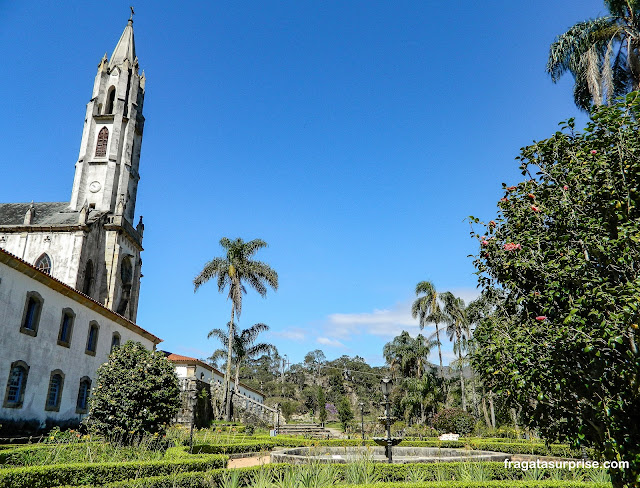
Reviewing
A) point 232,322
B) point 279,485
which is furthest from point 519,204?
point 232,322

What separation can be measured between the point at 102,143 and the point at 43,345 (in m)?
26.7

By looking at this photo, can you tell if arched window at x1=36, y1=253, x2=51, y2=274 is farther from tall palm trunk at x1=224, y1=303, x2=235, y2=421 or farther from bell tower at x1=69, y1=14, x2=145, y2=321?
tall palm trunk at x1=224, y1=303, x2=235, y2=421

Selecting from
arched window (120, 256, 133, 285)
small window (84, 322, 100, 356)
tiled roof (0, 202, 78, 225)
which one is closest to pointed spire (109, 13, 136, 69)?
tiled roof (0, 202, 78, 225)

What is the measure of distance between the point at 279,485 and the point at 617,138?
304 inches

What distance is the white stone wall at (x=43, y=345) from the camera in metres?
16.8

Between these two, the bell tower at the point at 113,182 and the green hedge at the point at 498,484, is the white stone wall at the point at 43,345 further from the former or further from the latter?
the green hedge at the point at 498,484

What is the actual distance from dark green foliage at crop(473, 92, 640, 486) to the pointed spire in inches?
1812

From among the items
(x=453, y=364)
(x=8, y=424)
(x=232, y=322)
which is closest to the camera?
(x=8, y=424)

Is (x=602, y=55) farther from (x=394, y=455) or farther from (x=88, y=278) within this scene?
(x=88, y=278)

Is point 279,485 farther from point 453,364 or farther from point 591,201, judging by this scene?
point 453,364

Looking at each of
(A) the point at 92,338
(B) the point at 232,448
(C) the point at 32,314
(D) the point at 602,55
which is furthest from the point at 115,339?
(D) the point at 602,55

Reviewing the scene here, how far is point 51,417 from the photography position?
19.6 metres

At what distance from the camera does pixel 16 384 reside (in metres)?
17.6

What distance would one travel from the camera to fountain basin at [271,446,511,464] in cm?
1293
